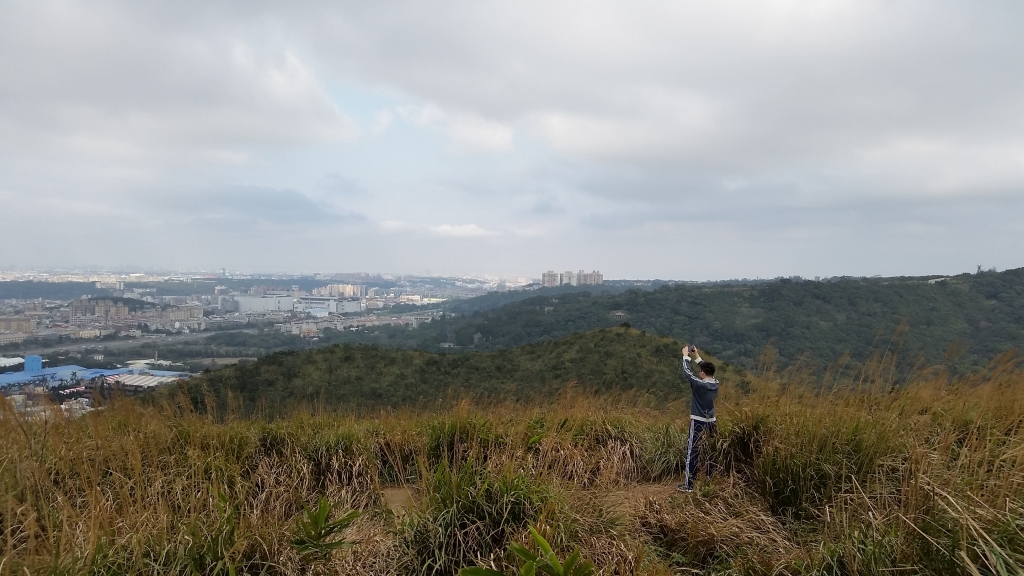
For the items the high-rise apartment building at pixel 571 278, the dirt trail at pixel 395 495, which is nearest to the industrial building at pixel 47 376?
the dirt trail at pixel 395 495

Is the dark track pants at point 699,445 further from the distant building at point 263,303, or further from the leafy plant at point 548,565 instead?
the distant building at point 263,303

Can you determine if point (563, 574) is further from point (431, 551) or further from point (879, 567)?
point (879, 567)

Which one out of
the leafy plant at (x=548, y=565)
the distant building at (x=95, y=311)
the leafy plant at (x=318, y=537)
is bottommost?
the distant building at (x=95, y=311)

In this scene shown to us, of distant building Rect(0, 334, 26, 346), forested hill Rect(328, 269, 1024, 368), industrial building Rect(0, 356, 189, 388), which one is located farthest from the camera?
forested hill Rect(328, 269, 1024, 368)

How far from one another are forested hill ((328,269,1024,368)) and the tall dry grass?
22.5 meters

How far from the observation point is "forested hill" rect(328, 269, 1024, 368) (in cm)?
3069

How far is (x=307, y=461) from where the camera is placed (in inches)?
188

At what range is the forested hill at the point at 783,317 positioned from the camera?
30.7 metres

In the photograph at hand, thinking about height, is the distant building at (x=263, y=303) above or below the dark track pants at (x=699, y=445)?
below

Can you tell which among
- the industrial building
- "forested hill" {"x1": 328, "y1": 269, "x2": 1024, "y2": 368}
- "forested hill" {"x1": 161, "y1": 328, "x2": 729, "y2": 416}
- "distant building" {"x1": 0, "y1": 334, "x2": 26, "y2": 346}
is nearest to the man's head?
the industrial building

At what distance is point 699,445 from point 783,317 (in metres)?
39.6

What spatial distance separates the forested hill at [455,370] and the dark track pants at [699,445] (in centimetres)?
1163

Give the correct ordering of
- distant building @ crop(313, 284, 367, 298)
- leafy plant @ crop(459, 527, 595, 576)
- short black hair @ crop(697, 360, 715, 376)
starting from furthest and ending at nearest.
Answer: distant building @ crop(313, 284, 367, 298)
short black hair @ crop(697, 360, 715, 376)
leafy plant @ crop(459, 527, 595, 576)

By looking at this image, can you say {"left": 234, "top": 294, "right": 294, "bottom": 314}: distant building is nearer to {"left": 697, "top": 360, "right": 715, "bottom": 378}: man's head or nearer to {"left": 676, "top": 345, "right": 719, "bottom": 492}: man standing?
{"left": 697, "top": 360, "right": 715, "bottom": 378}: man's head
